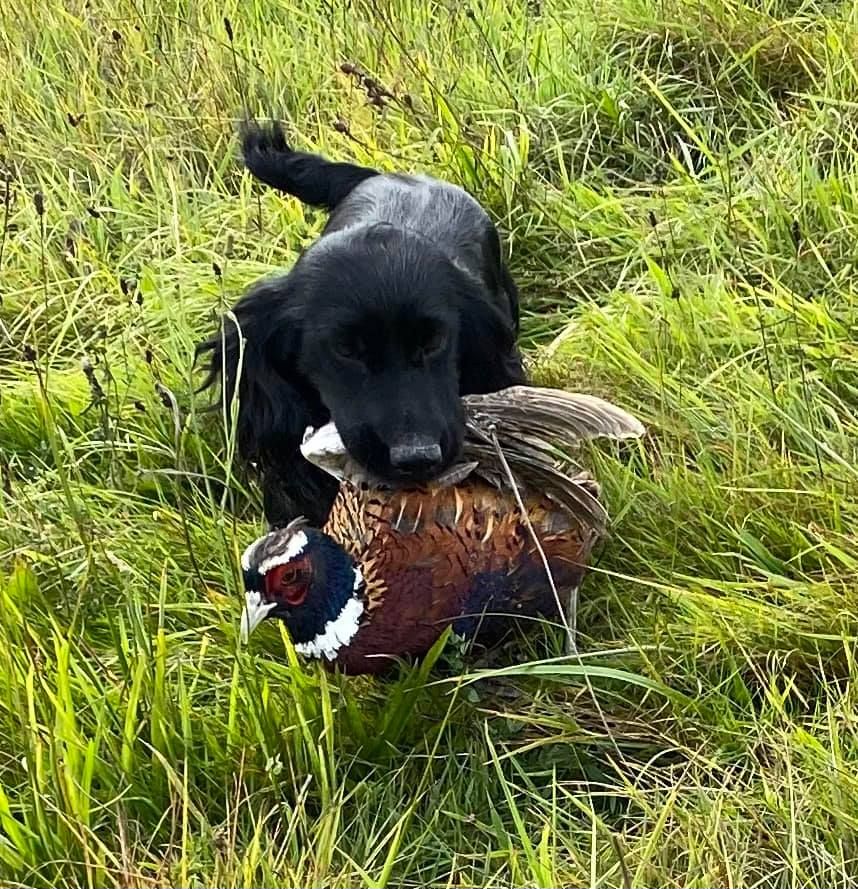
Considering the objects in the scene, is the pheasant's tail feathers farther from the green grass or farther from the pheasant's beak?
the pheasant's beak

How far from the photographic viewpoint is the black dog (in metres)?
1.99

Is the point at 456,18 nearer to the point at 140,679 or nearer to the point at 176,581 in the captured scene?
the point at 176,581

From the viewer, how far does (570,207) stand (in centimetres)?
310

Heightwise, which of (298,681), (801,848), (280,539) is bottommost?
(801,848)

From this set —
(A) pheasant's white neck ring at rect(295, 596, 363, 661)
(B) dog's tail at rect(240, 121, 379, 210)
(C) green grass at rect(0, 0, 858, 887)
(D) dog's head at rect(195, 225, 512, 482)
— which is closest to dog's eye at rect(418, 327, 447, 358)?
(D) dog's head at rect(195, 225, 512, 482)

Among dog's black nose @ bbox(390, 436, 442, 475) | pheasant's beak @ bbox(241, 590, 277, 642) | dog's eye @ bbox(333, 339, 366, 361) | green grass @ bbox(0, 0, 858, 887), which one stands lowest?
green grass @ bbox(0, 0, 858, 887)

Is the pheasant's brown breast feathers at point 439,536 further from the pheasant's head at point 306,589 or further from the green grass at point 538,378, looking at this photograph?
the green grass at point 538,378

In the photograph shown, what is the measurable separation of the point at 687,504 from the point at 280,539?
2.62ft

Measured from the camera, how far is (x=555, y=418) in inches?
76.8

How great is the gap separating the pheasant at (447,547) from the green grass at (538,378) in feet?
0.31

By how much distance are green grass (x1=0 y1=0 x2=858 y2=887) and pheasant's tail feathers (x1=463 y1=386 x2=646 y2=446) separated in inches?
11.1

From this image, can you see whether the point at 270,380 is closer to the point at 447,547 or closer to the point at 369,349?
the point at 369,349

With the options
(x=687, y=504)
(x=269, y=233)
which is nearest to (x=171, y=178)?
(x=269, y=233)

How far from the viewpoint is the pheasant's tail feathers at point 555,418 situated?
1.93 m
